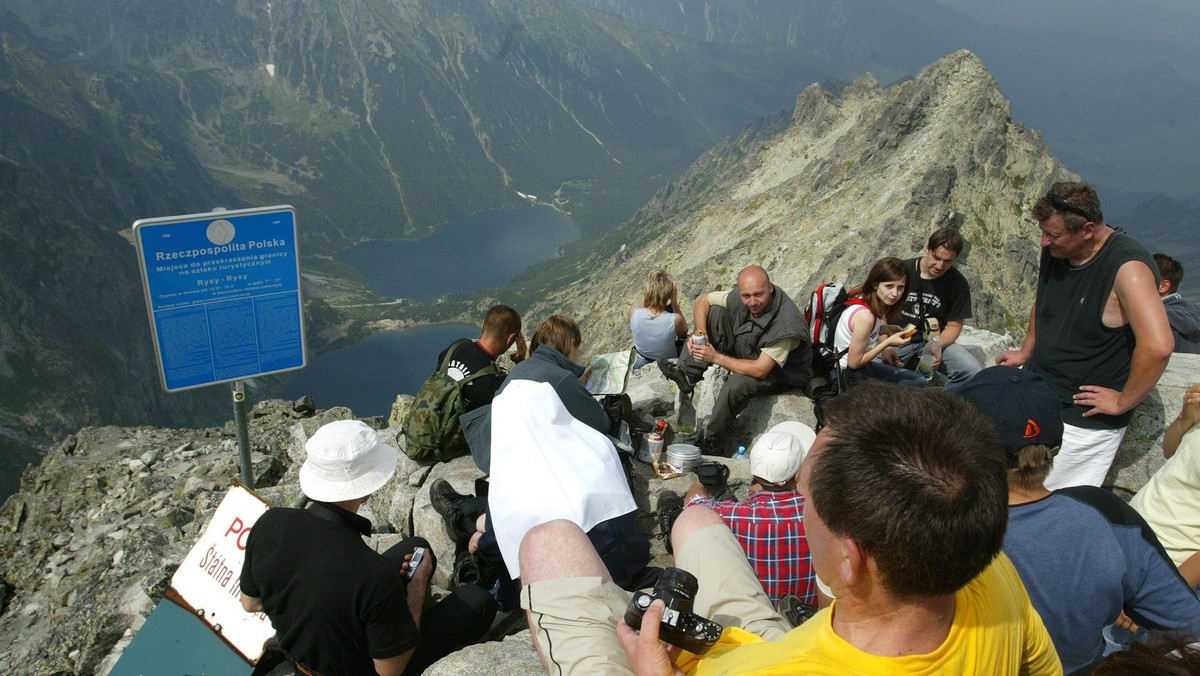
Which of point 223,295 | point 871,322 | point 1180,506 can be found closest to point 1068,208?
point 1180,506

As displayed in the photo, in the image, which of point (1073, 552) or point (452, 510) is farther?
point (452, 510)

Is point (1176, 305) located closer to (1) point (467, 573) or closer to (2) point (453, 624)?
(1) point (467, 573)

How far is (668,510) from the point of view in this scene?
22.4 ft

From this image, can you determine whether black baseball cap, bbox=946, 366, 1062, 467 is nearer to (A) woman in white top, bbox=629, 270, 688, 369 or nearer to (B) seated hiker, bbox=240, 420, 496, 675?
(B) seated hiker, bbox=240, 420, 496, 675

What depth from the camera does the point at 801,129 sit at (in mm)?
121875

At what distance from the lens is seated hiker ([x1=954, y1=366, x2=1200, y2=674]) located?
11.9ft

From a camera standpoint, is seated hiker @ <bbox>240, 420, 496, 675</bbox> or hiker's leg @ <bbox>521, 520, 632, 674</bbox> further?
seated hiker @ <bbox>240, 420, 496, 675</bbox>

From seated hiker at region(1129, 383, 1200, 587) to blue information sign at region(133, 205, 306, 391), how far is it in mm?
7500

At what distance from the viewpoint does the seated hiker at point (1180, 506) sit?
15.0 feet

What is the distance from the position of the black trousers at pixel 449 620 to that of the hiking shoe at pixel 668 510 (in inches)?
73.0

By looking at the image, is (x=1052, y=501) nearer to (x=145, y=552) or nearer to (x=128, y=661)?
(x=128, y=661)

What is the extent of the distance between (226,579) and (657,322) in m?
6.91

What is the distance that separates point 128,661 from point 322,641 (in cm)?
263

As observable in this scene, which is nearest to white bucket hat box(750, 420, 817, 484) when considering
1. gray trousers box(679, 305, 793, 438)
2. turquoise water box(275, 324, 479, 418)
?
gray trousers box(679, 305, 793, 438)
